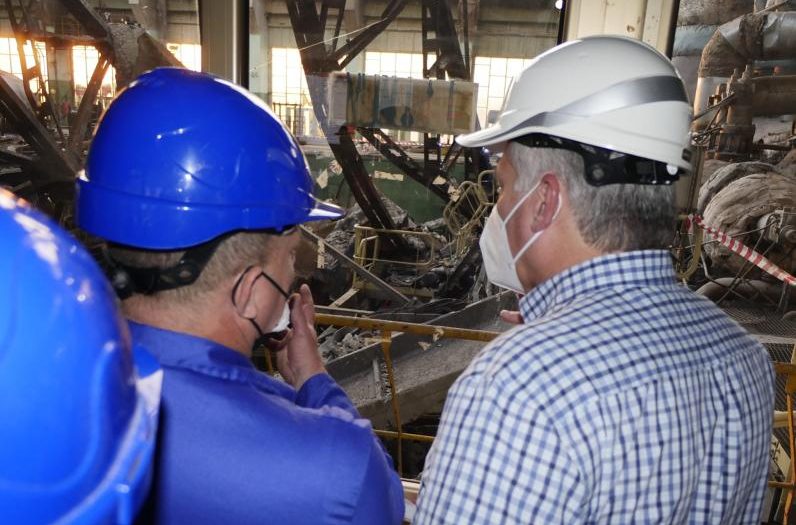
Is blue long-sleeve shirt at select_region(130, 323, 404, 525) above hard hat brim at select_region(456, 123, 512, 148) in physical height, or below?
below

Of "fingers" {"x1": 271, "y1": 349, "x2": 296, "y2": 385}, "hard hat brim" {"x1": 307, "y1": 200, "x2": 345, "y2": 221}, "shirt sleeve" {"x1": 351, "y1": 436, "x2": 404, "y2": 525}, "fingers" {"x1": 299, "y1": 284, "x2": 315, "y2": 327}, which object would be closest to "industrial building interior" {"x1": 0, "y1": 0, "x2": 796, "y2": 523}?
"hard hat brim" {"x1": 307, "y1": 200, "x2": 345, "y2": 221}

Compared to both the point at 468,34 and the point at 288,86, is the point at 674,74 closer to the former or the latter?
the point at 288,86

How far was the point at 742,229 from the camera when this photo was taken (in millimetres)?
9484

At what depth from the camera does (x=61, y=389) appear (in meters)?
0.53

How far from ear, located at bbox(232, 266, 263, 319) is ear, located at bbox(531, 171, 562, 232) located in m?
0.63

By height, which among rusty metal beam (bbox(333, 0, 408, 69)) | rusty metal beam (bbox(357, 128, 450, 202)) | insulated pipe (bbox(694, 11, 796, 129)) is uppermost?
insulated pipe (bbox(694, 11, 796, 129))

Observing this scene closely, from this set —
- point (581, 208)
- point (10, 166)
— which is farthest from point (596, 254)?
point (10, 166)

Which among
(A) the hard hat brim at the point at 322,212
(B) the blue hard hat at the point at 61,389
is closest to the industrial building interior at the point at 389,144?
(A) the hard hat brim at the point at 322,212

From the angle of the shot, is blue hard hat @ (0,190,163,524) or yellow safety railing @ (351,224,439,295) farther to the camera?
yellow safety railing @ (351,224,439,295)

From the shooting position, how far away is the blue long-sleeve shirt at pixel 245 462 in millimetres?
1057

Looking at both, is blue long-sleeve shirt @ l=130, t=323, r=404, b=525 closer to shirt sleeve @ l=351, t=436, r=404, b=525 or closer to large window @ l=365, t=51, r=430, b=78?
Result: shirt sleeve @ l=351, t=436, r=404, b=525

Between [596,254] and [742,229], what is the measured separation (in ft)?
32.0

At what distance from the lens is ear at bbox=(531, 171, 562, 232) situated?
128 centimetres

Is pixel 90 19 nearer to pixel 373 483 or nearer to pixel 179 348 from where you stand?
pixel 179 348
